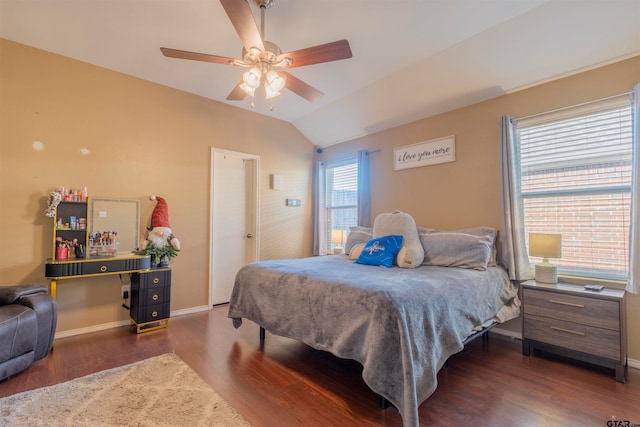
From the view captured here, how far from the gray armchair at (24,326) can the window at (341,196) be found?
3.75 m

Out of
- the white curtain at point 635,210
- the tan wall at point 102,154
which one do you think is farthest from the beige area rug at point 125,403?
the white curtain at point 635,210

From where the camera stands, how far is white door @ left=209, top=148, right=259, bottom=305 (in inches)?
169

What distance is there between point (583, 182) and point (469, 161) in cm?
105

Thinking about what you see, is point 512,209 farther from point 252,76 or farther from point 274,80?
point 252,76

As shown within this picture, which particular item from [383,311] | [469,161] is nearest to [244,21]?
[383,311]

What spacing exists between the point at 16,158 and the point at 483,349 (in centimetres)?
491

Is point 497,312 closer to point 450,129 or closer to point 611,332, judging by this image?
point 611,332

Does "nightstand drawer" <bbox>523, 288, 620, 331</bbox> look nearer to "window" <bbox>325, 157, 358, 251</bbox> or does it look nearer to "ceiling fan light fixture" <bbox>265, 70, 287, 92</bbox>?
"window" <bbox>325, 157, 358, 251</bbox>

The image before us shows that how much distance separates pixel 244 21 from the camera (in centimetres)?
184

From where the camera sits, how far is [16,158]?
2.89m

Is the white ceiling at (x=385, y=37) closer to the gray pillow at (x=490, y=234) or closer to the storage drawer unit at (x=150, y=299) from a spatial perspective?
the gray pillow at (x=490, y=234)

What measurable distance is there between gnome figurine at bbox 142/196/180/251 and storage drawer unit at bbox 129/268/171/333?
1.09ft

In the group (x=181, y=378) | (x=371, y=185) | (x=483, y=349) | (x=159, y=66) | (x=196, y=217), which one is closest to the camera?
(x=181, y=378)

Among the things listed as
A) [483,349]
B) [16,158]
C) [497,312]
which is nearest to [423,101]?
[497,312]
